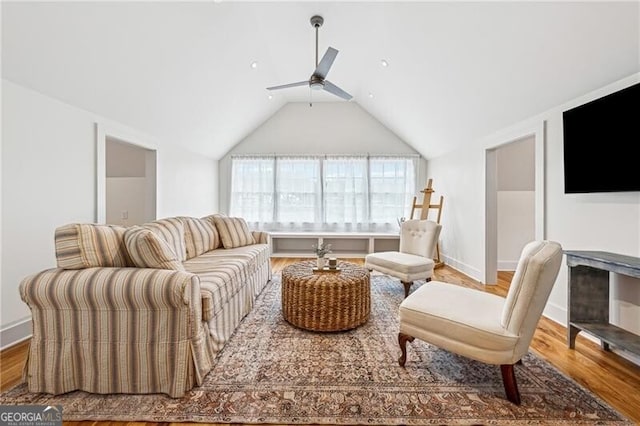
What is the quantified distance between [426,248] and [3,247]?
13.4 ft

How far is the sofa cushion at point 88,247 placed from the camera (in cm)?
167

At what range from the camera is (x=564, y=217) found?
102 inches

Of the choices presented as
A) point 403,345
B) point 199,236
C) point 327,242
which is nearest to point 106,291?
point 199,236

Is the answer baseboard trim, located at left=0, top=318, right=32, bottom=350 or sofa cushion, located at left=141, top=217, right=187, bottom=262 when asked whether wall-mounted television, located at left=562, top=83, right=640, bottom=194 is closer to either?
sofa cushion, located at left=141, top=217, right=187, bottom=262

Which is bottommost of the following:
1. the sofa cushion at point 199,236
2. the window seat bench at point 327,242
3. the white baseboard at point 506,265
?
the white baseboard at point 506,265

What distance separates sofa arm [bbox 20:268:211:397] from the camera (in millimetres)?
1584

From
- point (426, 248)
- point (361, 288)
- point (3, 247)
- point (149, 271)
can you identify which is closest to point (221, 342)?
point (149, 271)

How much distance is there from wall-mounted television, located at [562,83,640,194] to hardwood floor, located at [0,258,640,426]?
4.07 ft

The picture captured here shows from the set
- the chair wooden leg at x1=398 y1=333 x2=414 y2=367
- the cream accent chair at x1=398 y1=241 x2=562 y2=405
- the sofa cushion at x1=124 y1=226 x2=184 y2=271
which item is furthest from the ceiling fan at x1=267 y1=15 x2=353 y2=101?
the chair wooden leg at x1=398 y1=333 x2=414 y2=367

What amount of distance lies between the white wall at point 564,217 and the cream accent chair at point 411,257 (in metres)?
0.88

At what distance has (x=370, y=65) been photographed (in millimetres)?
3971
